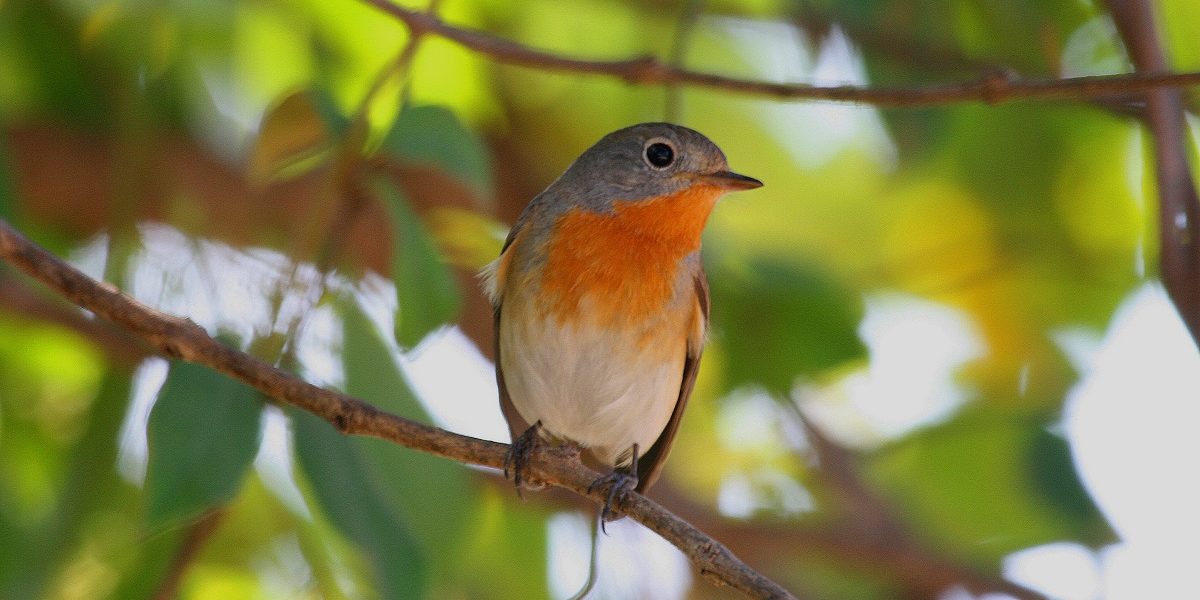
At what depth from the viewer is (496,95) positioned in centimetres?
579

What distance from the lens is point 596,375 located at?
14.4 ft

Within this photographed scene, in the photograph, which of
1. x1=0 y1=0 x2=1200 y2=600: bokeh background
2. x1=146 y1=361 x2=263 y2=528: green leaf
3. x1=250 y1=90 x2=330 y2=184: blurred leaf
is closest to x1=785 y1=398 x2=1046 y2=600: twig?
x1=0 y1=0 x2=1200 y2=600: bokeh background

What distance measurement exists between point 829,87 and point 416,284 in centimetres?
124

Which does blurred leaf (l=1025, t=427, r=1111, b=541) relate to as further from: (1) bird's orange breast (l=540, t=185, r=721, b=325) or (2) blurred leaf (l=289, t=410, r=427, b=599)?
(2) blurred leaf (l=289, t=410, r=427, b=599)

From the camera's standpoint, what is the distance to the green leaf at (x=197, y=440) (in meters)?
2.93

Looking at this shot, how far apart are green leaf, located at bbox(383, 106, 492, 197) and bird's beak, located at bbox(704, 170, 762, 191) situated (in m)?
1.19

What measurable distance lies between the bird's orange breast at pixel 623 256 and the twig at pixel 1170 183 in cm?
143

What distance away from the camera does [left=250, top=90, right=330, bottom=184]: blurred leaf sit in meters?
3.66

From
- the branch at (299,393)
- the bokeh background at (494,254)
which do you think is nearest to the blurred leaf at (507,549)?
the bokeh background at (494,254)

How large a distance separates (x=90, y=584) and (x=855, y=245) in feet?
12.3

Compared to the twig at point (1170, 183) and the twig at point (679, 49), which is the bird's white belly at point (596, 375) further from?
the twig at point (1170, 183)

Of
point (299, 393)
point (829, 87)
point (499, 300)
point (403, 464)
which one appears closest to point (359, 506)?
point (403, 464)

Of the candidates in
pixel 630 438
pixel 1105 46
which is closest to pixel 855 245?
pixel 1105 46

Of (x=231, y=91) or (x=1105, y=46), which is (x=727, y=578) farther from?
(x=231, y=91)
